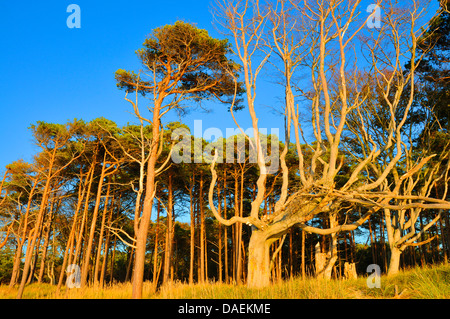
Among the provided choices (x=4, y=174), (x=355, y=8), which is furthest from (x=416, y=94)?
(x=4, y=174)

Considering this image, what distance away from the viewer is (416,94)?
13375 mm

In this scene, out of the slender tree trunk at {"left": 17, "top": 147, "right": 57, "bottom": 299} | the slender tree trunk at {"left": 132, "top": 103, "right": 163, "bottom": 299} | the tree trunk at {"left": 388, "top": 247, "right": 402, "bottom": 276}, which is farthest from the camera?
the slender tree trunk at {"left": 17, "top": 147, "right": 57, "bottom": 299}

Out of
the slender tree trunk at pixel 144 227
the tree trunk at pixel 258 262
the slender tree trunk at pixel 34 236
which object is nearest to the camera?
the tree trunk at pixel 258 262

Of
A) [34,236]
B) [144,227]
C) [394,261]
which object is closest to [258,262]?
[144,227]

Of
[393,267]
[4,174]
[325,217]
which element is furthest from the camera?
[325,217]

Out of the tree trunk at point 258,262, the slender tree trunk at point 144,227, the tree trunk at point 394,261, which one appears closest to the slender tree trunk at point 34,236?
the slender tree trunk at point 144,227

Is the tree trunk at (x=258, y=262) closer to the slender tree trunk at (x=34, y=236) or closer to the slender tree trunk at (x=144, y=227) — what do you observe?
the slender tree trunk at (x=144, y=227)

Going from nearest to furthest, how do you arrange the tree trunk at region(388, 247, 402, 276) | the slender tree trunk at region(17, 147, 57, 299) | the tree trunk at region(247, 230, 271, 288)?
the tree trunk at region(247, 230, 271, 288) → the tree trunk at region(388, 247, 402, 276) → the slender tree trunk at region(17, 147, 57, 299)

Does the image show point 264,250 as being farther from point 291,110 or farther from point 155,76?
point 155,76

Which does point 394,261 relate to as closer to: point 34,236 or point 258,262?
point 258,262

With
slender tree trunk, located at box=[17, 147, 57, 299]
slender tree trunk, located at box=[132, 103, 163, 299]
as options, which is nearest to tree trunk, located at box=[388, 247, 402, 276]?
slender tree trunk, located at box=[132, 103, 163, 299]

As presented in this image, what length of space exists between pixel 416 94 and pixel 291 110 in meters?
7.48

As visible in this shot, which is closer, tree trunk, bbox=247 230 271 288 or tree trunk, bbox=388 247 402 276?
tree trunk, bbox=247 230 271 288

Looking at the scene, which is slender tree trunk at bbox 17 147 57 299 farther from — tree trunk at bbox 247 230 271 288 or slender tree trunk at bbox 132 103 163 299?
tree trunk at bbox 247 230 271 288
